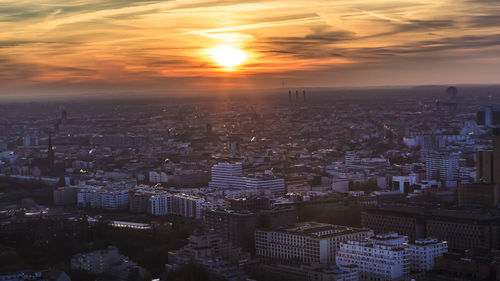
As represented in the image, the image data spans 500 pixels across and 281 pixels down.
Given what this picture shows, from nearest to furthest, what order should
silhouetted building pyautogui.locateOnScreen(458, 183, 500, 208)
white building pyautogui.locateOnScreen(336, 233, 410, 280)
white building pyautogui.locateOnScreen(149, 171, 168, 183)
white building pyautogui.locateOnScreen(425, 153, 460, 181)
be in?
white building pyautogui.locateOnScreen(336, 233, 410, 280) → silhouetted building pyautogui.locateOnScreen(458, 183, 500, 208) → white building pyautogui.locateOnScreen(425, 153, 460, 181) → white building pyautogui.locateOnScreen(149, 171, 168, 183)

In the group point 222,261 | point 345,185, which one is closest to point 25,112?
point 345,185

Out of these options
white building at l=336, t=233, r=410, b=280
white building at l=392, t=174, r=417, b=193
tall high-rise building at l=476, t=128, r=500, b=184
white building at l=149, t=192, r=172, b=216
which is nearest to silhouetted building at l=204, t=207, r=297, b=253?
white building at l=336, t=233, r=410, b=280

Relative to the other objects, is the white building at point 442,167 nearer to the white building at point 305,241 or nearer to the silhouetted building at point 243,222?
the silhouetted building at point 243,222

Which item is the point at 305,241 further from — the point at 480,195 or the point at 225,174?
the point at 225,174

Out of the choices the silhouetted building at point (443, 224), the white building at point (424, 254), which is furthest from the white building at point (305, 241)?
the silhouetted building at point (443, 224)

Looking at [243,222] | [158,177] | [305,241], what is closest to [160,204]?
[243,222]

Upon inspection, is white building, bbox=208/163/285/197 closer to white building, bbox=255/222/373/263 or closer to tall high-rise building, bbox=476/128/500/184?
tall high-rise building, bbox=476/128/500/184

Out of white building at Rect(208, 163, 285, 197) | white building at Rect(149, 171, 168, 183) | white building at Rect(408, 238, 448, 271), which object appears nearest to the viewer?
white building at Rect(408, 238, 448, 271)
